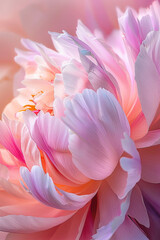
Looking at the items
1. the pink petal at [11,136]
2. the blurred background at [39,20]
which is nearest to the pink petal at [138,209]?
the pink petal at [11,136]

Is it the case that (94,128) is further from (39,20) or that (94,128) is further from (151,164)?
(39,20)

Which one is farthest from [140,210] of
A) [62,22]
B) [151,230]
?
[62,22]

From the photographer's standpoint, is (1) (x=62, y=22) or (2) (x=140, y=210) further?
(1) (x=62, y=22)

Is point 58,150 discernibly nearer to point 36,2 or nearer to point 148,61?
point 148,61


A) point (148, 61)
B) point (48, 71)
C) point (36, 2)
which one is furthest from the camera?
point (36, 2)

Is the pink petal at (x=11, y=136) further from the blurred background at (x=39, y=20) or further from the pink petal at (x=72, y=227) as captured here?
the blurred background at (x=39, y=20)

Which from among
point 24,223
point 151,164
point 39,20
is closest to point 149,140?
point 151,164

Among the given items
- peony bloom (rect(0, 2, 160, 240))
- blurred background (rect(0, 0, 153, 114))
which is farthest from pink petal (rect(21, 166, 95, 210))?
blurred background (rect(0, 0, 153, 114))
